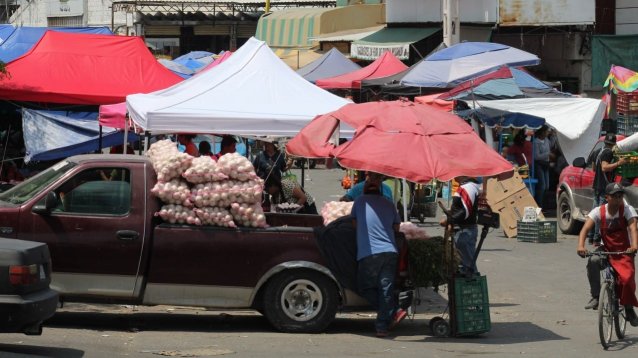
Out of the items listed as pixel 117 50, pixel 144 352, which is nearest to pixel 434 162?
pixel 144 352

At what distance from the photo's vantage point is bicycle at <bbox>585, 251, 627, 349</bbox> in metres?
10.7

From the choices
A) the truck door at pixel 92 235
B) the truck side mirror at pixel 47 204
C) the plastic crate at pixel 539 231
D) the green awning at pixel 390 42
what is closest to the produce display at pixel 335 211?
the truck door at pixel 92 235

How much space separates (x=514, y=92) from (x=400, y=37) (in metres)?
14.3

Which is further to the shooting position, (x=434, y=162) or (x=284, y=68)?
(x=284, y=68)

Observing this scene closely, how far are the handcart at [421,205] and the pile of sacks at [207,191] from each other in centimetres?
1023

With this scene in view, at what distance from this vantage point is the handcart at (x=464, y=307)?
11398 millimetres

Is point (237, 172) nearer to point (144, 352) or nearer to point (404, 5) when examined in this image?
point (144, 352)

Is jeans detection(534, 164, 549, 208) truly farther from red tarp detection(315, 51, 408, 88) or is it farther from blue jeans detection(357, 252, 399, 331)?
blue jeans detection(357, 252, 399, 331)

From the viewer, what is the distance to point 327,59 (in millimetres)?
35219

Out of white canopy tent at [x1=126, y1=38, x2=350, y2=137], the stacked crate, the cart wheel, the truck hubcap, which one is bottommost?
→ the cart wheel

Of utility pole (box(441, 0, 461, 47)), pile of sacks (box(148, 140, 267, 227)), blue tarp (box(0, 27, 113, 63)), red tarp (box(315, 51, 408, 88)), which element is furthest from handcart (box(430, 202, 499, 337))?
red tarp (box(315, 51, 408, 88))

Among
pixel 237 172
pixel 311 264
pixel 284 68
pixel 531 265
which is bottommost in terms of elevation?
pixel 531 265

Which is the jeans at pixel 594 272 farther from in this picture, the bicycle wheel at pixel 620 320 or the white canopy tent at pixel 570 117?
the white canopy tent at pixel 570 117

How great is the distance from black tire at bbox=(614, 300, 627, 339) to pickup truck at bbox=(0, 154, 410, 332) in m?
2.65
